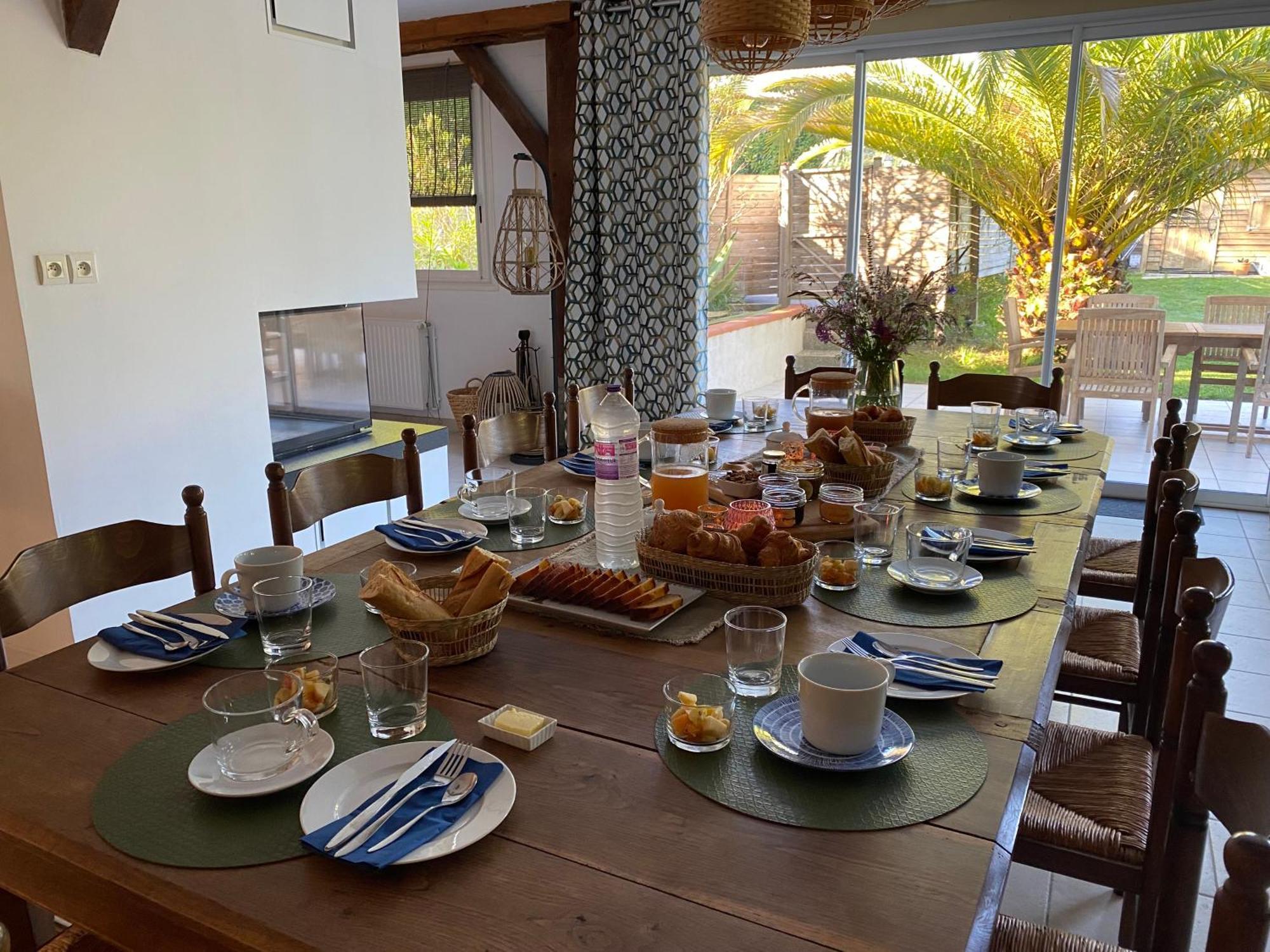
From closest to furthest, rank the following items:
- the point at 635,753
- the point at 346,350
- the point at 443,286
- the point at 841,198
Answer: the point at 635,753 < the point at 346,350 < the point at 841,198 < the point at 443,286

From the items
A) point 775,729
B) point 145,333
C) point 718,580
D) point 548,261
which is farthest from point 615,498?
point 548,261

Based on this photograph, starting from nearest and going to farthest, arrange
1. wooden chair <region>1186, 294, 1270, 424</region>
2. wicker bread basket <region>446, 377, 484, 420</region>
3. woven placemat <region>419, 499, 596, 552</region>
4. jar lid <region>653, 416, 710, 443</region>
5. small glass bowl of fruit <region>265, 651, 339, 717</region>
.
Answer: small glass bowl of fruit <region>265, 651, 339, 717</region>
woven placemat <region>419, 499, 596, 552</region>
jar lid <region>653, 416, 710, 443</region>
wooden chair <region>1186, 294, 1270, 424</region>
wicker bread basket <region>446, 377, 484, 420</region>

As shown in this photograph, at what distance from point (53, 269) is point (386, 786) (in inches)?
86.4

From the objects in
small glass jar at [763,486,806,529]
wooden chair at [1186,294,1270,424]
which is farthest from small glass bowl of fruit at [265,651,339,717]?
wooden chair at [1186,294,1270,424]

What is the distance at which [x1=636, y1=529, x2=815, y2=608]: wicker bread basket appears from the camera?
1495 millimetres

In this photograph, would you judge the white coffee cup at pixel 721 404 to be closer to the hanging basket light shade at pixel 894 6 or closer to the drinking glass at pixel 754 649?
the hanging basket light shade at pixel 894 6

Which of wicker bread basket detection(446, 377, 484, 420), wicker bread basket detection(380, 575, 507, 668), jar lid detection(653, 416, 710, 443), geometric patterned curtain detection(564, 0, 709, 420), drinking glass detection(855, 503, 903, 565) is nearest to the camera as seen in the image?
wicker bread basket detection(380, 575, 507, 668)

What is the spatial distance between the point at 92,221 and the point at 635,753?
241 centimetres

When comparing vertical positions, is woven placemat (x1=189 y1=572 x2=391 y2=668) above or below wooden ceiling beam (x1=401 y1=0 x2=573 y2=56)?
below

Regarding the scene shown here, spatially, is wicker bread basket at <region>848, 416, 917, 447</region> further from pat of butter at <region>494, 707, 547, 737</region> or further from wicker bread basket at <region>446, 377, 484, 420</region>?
wicker bread basket at <region>446, 377, 484, 420</region>

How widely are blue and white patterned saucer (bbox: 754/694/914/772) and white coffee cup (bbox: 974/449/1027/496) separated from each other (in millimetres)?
1077

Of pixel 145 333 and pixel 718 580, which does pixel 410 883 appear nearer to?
pixel 718 580

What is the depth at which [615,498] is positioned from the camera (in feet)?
5.50

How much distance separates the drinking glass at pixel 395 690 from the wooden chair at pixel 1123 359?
4.58 metres
